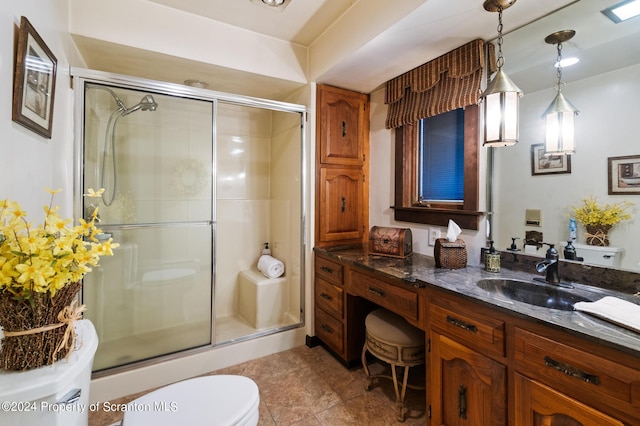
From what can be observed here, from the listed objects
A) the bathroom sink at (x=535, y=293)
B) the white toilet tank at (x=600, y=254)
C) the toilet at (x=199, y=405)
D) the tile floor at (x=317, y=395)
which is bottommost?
the tile floor at (x=317, y=395)

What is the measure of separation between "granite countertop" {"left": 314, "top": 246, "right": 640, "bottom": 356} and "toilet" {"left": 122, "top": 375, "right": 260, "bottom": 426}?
928mm

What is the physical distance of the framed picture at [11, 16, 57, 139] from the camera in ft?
3.48

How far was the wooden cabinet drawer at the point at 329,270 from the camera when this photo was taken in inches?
85.5

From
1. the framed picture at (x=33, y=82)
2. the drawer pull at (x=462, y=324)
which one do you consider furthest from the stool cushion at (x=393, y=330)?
the framed picture at (x=33, y=82)

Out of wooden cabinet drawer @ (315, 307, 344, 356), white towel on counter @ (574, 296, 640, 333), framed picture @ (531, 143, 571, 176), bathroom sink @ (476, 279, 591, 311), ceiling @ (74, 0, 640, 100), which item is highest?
ceiling @ (74, 0, 640, 100)

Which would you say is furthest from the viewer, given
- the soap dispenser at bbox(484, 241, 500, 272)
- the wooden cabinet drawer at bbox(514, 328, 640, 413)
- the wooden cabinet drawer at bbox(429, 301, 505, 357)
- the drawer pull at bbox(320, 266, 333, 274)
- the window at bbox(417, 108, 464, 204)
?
the drawer pull at bbox(320, 266, 333, 274)

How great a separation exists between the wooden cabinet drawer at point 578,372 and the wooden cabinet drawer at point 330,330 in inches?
51.3

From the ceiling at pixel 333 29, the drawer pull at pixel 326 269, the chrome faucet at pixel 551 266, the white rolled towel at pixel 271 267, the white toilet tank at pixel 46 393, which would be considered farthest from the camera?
the white rolled towel at pixel 271 267

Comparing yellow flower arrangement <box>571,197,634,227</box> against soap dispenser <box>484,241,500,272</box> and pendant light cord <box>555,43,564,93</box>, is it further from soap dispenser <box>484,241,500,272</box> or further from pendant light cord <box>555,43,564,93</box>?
pendant light cord <box>555,43,564,93</box>

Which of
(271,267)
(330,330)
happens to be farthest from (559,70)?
(271,267)

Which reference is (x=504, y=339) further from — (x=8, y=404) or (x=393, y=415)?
(x=8, y=404)

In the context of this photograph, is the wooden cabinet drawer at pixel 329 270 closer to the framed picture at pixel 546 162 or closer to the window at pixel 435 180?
the window at pixel 435 180

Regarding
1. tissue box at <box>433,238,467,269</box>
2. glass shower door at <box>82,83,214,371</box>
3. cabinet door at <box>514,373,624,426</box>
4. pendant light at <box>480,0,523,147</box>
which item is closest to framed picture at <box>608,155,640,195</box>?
pendant light at <box>480,0,523,147</box>

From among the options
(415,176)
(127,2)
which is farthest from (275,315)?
(127,2)
